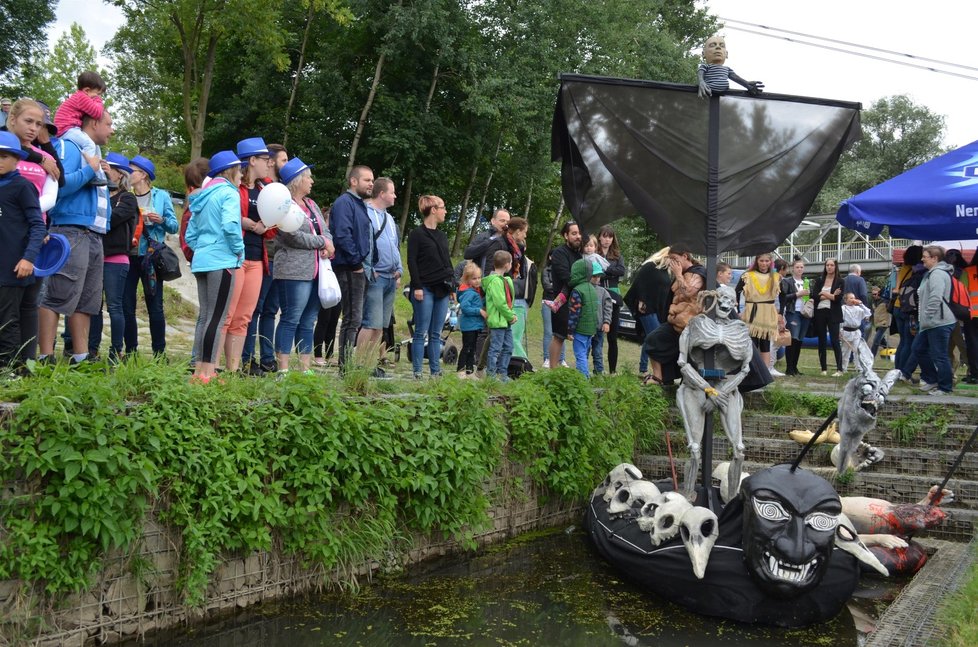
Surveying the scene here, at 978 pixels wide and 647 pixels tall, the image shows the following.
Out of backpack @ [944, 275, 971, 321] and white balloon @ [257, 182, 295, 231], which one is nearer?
white balloon @ [257, 182, 295, 231]

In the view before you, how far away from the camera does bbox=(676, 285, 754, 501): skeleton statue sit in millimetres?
6824

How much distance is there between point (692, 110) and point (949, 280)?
4875 mm

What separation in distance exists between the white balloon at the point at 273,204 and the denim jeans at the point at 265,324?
0.73 metres

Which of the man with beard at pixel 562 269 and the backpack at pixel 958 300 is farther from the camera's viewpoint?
the man with beard at pixel 562 269

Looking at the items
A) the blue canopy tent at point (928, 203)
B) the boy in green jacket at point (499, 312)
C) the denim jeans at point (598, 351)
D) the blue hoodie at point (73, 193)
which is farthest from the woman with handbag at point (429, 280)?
the blue canopy tent at point (928, 203)

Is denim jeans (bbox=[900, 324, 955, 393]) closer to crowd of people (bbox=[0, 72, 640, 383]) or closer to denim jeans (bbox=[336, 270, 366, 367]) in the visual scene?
crowd of people (bbox=[0, 72, 640, 383])

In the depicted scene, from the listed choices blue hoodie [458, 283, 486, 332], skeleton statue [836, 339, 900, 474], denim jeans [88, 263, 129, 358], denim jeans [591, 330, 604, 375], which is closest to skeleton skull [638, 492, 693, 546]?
skeleton statue [836, 339, 900, 474]

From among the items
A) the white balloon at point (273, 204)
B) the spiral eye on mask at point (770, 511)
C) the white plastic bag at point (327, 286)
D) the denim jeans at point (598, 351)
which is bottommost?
the spiral eye on mask at point (770, 511)

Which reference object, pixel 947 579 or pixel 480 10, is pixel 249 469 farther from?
pixel 480 10

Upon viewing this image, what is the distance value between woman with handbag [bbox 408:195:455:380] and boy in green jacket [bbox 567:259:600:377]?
6.24ft

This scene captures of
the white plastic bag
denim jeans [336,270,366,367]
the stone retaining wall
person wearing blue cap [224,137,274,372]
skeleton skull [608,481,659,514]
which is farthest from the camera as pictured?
→ denim jeans [336,270,366,367]

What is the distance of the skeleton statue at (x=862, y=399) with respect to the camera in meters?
6.07

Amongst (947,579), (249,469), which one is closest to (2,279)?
(249,469)

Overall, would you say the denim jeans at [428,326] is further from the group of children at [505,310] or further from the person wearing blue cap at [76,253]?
the person wearing blue cap at [76,253]
